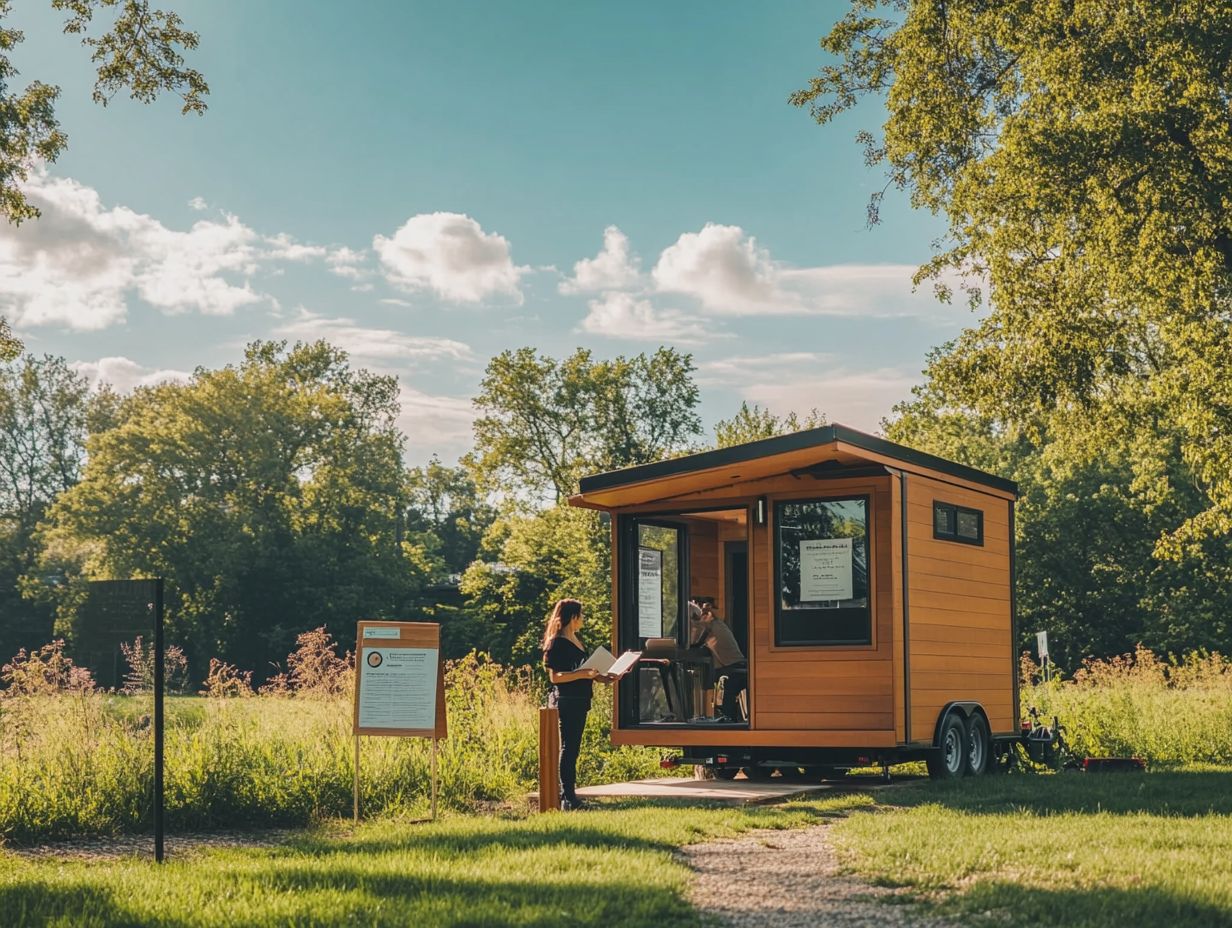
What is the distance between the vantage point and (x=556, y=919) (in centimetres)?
612

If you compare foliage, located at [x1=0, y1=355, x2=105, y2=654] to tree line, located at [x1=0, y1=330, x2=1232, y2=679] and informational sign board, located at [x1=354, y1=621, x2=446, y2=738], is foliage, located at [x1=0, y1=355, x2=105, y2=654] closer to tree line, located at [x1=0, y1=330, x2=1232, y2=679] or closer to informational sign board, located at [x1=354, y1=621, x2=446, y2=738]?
tree line, located at [x1=0, y1=330, x2=1232, y2=679]

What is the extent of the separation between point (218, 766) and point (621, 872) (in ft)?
17.2

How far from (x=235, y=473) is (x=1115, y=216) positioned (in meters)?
38.3

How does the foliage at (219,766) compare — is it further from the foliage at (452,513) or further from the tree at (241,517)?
the foliage at (452,513)

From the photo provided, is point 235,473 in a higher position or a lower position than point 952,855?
higher

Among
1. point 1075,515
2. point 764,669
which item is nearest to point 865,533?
point 764,669

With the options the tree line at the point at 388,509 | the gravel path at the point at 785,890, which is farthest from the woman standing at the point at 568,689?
the tree line at the point at 388,509

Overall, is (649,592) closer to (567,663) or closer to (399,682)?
(567,663)

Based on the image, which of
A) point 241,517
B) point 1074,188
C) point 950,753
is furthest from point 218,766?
point 241,517

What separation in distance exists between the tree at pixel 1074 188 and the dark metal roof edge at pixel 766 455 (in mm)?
4473

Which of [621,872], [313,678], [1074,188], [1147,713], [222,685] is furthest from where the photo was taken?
[1147,713]

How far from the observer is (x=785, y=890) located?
277 inches

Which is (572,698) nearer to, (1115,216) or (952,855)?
(952,855)

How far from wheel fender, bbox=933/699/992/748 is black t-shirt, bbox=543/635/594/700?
3620 mm
